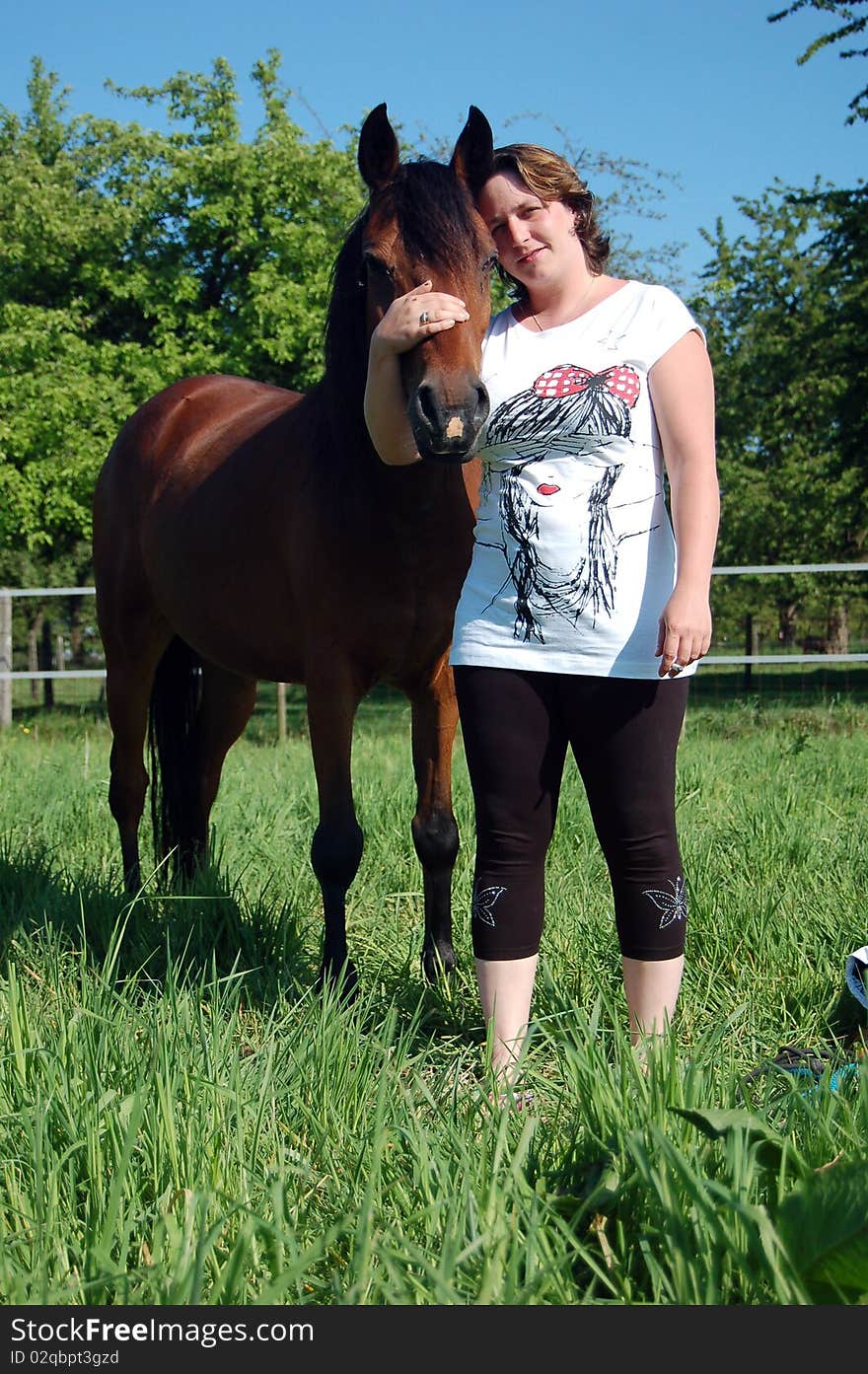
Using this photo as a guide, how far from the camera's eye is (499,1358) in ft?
4.07

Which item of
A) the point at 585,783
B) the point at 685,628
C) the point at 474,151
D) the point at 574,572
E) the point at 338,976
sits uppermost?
the point at 474,151

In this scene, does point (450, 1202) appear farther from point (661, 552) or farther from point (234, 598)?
point (234, 598)

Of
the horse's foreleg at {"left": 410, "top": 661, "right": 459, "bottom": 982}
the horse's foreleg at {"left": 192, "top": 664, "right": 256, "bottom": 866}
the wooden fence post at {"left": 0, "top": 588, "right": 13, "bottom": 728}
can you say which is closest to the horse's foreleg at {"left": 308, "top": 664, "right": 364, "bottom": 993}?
the horse's foreleg at {"left": 410, "top": 661, "right": 459, "bottom": 982}

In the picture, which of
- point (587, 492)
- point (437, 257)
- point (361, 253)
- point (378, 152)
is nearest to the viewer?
point (587, 492)

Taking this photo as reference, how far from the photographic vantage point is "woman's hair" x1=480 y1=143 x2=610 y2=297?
2203mm

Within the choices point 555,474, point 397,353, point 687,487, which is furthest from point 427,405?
point 687,487

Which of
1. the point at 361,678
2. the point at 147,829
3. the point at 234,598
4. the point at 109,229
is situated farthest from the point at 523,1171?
the point at 109,229

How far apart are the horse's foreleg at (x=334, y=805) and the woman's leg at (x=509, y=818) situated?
0.76 metres

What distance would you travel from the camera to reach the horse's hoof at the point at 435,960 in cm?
302

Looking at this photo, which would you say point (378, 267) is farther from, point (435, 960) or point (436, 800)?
point (435, 960)

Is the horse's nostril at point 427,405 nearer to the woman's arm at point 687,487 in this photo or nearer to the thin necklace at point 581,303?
the thin necklace at point 581,303

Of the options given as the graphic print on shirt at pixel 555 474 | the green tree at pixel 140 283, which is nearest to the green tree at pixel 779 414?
the green tree at pixel 140 283

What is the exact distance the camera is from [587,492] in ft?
6.99

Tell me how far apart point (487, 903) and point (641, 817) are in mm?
359
